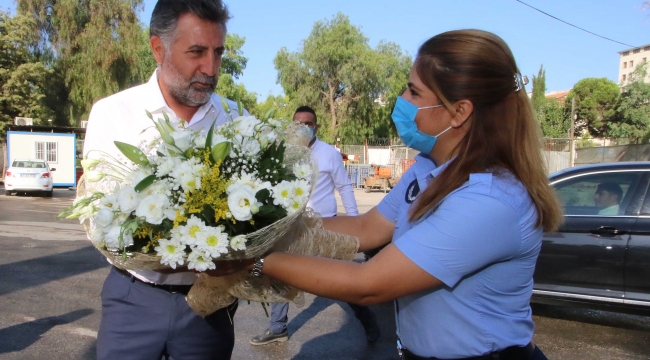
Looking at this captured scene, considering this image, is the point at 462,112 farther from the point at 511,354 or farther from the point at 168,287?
the point at 168,287

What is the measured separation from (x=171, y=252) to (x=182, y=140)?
0.38 m

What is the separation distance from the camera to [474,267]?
1629 mm

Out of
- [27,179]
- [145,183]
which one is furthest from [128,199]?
[27,179]

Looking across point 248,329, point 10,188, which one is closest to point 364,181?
point 10,188

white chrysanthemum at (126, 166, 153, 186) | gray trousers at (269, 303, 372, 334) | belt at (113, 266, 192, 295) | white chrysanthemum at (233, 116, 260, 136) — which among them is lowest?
gray trousers at (269, 303, 372, 334)

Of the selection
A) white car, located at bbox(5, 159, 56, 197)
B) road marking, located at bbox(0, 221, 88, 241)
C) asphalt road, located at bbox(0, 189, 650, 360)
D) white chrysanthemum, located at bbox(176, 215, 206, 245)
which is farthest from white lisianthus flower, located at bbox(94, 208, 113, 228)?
white car, located at bbox(5, 159, 56, 197)

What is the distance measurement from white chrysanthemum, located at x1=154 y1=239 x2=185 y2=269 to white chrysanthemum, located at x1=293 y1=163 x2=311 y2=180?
0.50 metres

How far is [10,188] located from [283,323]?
62.4 ft

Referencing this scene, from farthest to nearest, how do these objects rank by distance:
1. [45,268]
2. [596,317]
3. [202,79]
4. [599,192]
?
[45,268] → [596,317] → [599,192] → [202,79]

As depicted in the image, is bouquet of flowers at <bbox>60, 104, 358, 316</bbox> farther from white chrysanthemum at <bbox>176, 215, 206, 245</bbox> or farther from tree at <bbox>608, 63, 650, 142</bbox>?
tree at <bbox>608, 63, 650, 142</bbox>

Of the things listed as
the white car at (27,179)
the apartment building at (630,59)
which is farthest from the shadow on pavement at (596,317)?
the apartment building at (630,59)

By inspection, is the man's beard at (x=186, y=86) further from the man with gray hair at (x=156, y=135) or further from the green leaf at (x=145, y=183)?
the green leaf at (x=145, y=183)

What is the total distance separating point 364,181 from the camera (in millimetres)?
29172

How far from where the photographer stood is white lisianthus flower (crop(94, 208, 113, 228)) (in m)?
1.69
